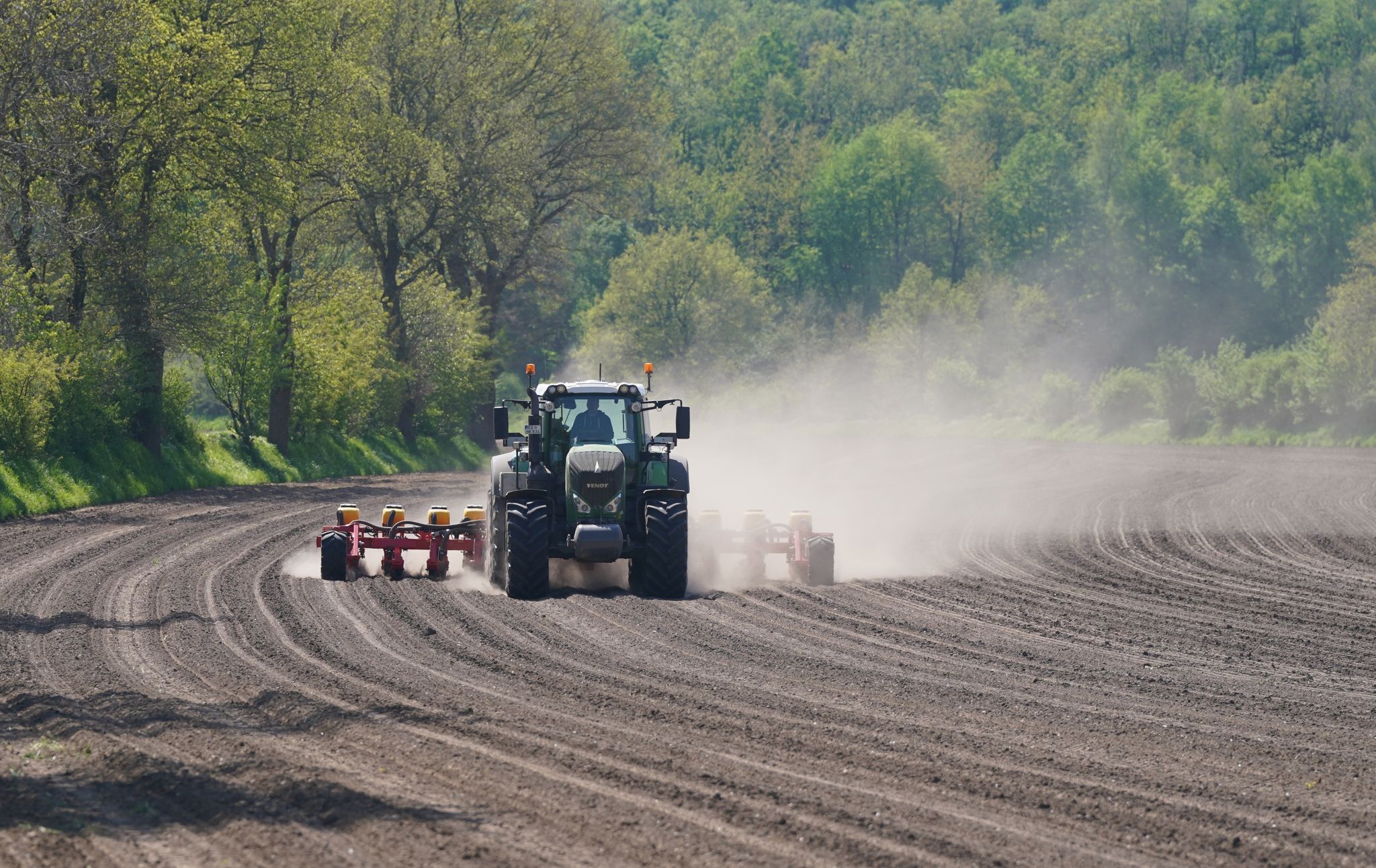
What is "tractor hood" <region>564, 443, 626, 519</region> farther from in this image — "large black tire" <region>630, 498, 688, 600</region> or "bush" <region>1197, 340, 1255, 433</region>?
"bush" <region>1197, 340, 1255, 433</region>

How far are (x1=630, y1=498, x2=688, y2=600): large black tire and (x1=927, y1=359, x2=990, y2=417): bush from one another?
63136 millimetres

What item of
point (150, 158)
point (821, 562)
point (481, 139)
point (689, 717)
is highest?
point (481, 139)

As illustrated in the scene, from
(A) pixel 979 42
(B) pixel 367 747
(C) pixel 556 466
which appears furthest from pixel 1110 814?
(A) pixel 979 42

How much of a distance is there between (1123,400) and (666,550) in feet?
175

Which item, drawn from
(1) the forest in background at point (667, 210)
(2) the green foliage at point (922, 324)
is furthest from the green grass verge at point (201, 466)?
(2) the green foliage at point (922, 324)

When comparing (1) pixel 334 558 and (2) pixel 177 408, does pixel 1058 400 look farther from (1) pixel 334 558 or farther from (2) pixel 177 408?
(1) pixel 334 558

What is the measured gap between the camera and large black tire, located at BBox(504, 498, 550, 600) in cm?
1719

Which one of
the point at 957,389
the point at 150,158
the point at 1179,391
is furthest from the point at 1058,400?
the point at 150,158

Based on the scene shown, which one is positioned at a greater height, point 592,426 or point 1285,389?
point 1285,389

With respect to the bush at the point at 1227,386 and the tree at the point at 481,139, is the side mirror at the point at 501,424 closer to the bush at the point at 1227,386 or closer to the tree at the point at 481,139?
the tree at the point at 481,139

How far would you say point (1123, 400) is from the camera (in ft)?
219

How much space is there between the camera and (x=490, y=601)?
17172 millimetres

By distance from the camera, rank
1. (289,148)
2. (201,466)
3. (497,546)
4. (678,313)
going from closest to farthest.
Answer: (497,546) < (201,466) < (289,148) < (678,313)

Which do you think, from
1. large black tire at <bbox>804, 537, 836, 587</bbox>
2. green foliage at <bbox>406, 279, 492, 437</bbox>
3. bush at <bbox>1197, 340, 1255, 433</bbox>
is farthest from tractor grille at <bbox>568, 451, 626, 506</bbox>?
bush at <bbox>1197, 340, 1255, 433</bbox>
